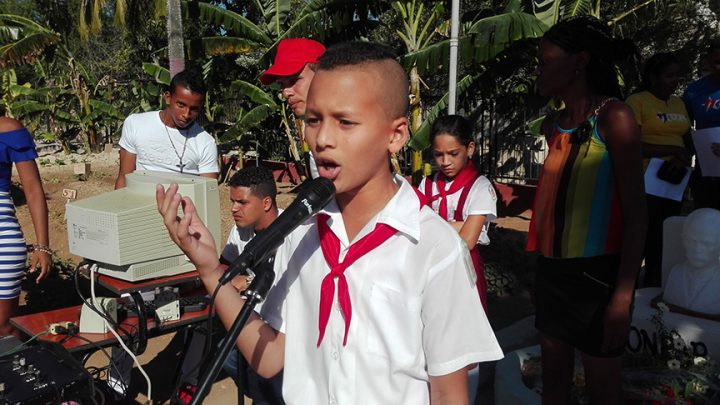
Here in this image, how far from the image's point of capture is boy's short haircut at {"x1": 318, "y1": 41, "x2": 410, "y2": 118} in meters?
1.45

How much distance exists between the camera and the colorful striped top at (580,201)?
220 centimetres

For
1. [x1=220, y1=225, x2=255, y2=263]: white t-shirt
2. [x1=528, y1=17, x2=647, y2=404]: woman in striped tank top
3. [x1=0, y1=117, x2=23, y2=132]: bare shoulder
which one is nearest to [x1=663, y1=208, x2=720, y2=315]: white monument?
[x1=528, y1=17, x2=647, y2=404]: woman in striped tank top

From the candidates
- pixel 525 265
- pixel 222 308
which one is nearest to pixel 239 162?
pixel 525 265

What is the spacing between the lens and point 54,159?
1852 centimetres

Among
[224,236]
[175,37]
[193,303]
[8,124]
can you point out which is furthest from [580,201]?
[175,37]

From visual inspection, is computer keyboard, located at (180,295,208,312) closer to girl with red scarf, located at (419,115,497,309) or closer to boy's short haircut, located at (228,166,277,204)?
boy's short haircut, located at (228,166,277,204)

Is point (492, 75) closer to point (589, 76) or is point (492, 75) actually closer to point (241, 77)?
point (589, 76)

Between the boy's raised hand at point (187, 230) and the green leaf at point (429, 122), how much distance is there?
6691 mm

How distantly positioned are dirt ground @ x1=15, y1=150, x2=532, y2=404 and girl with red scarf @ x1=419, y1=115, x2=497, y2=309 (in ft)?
6.89

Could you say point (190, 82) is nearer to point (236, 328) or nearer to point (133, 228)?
point (133, 228)

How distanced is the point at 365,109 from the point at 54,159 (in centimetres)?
1972

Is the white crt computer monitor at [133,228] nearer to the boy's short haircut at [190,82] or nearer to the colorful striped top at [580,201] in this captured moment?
the boy's short haircut at [190,82]


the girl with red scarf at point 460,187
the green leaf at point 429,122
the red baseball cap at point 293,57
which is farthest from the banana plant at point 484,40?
the red baseball cap at point 293,57

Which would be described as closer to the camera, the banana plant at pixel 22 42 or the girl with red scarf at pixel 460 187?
the girl with red scarf at pixel 460 187
